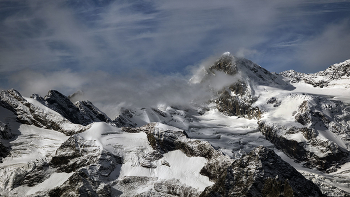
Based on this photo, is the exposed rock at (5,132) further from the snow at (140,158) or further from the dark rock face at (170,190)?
the dark rock face at (170,190)

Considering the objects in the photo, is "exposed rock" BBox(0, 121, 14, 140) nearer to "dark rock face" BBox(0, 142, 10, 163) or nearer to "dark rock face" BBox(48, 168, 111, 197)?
"dark rock face" BBox(0, 142, 10, 163)

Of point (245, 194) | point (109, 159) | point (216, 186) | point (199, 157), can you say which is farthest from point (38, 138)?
point (245, 194)

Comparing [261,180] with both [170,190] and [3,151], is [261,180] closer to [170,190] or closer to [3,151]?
[170,190]

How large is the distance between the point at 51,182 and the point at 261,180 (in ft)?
230

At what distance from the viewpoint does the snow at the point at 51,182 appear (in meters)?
122

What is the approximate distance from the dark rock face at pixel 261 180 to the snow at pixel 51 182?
48.5 m

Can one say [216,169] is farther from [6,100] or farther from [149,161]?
[6,100]

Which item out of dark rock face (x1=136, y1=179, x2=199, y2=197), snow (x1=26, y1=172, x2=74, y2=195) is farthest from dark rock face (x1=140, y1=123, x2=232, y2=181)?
snow (x1=26, y1=172, x2=74, y2=195)

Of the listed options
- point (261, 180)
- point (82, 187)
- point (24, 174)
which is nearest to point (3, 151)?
point (24, 174)

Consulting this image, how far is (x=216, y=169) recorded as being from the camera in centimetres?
12112

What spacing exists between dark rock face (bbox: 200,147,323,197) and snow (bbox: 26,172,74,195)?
48.5 m

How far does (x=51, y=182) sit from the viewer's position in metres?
126

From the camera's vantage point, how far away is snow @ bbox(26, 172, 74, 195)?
402 ft

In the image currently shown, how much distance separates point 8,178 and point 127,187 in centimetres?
4119
